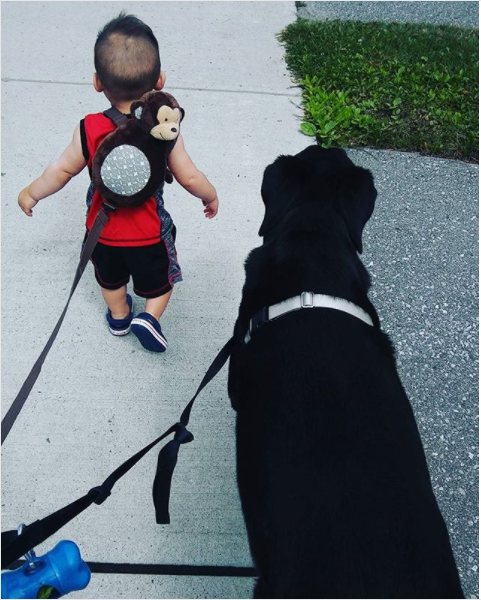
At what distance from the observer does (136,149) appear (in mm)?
2139

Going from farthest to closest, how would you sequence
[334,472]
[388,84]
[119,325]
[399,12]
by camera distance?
1. [399,12]
2. [388,84]
3. [119,325]
4. [334,472]

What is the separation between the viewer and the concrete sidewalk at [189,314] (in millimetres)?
2281

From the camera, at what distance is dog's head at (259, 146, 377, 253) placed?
7.09 ft

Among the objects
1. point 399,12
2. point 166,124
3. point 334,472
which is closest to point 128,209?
point 166,124

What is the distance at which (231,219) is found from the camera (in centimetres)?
341

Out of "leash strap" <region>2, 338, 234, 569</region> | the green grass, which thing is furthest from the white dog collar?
the green grass

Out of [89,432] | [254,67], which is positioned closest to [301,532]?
[89,432]

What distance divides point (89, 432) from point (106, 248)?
75 centimetres

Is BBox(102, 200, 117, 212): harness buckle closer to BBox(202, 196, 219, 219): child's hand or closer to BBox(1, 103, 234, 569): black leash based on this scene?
BBox(1, 103, 234, 569): black leash

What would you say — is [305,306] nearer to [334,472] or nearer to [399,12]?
[334,472]

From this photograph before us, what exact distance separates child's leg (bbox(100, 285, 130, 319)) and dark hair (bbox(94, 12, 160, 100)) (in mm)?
863

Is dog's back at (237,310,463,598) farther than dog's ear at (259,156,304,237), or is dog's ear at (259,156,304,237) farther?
dog's ear at (259,156,304,237)

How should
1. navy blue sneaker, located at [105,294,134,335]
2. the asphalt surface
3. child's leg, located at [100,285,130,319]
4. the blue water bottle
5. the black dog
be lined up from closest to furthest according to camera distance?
1. the blue water bottle
2. the black dog
3. child's leg, located at [100,285,130,319]
4. navy blue sneaker, located at [105,294,134,335]
5. the asphalt surface

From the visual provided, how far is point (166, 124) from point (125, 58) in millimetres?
277
